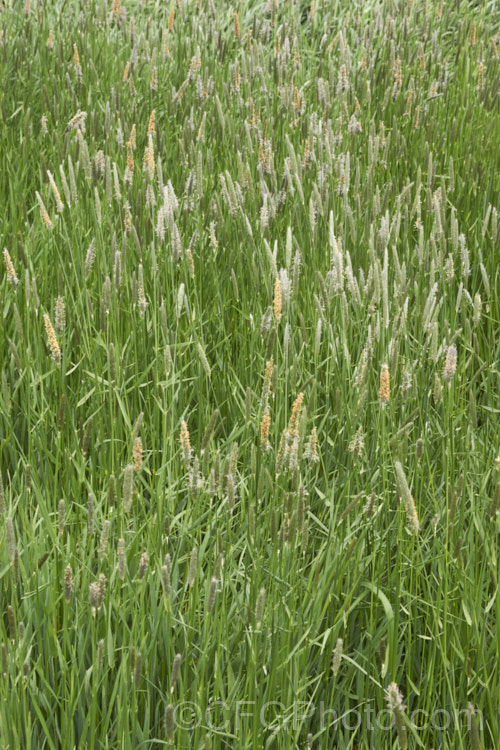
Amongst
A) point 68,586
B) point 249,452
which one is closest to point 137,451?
point 68,586

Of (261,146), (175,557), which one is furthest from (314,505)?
(261,146)

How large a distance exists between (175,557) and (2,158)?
7.59 feet

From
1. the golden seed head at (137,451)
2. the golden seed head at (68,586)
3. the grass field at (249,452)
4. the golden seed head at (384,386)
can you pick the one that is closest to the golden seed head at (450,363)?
the grass field at (249,452)

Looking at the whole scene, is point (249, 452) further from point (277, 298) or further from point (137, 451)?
point (137, 451)

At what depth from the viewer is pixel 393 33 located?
4.64 m

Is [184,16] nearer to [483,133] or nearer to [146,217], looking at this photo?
[483,133]

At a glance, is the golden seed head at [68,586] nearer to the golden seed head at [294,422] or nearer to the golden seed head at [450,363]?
the golden seed head at [294,422]

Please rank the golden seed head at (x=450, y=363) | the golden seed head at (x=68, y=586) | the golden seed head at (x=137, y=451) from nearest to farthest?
the golden seed head at (x=68, y=586) → the golden seed head at (x=137, y=451) → the golden seed head at (x=450, y=363)

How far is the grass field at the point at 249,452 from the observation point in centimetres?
141

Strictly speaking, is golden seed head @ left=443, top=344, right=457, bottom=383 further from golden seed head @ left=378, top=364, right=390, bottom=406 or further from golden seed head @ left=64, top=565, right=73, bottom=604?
golden seed head @ left=64, top=565, right=73, bottom=604

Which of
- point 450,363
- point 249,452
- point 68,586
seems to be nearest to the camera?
point 68,586

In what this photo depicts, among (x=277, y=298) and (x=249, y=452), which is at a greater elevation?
(x=277, y=298)

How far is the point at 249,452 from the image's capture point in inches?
81.7

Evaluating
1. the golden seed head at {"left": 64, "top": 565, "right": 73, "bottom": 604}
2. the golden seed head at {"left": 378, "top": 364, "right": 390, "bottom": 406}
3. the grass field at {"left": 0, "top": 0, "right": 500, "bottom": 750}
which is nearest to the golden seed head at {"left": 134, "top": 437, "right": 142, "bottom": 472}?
the grass field at {"left": 0, "top": 0, "right": 500, "bottom": 750}
